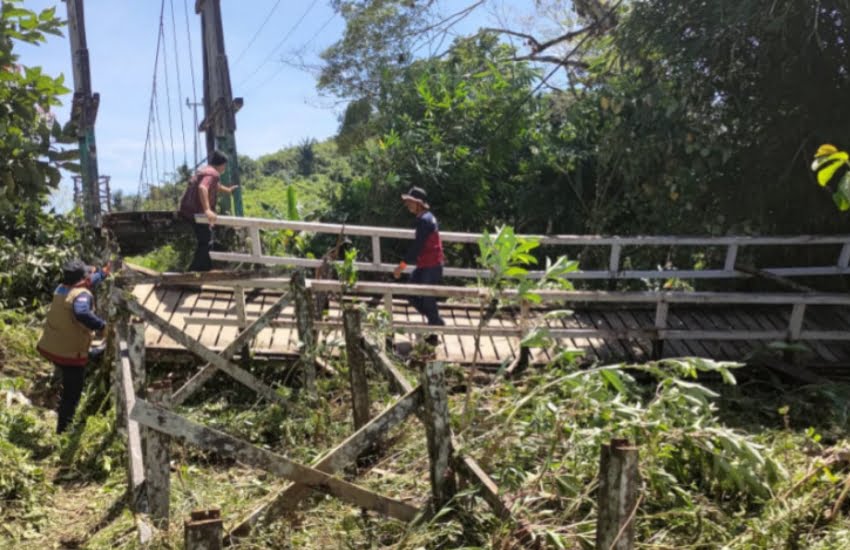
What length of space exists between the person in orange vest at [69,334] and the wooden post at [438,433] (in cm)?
344

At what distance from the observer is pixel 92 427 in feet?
18.6

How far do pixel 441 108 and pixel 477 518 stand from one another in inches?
434

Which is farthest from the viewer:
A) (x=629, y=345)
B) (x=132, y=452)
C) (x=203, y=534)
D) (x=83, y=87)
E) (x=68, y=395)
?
(x=83, y=87)

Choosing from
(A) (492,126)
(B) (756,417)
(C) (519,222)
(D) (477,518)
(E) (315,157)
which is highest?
(E) (315,157)

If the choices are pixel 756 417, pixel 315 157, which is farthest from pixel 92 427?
pixel 315 157

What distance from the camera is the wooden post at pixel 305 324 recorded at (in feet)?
17.8

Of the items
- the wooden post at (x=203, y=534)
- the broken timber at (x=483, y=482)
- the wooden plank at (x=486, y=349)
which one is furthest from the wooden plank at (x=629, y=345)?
the wooden post at (x=203, y=534)

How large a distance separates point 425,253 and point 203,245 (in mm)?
2660

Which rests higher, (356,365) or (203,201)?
(203,201)

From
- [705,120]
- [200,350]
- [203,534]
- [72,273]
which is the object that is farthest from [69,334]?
[705,120]

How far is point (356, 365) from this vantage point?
4762mm

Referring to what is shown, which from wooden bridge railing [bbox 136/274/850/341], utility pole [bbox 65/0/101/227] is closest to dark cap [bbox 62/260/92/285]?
wooden bridge railing [bbox 136/274/850/341]

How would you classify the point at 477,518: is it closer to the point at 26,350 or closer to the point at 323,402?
the point at 323,402

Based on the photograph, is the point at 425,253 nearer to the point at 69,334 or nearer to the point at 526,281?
the point at 526,281
